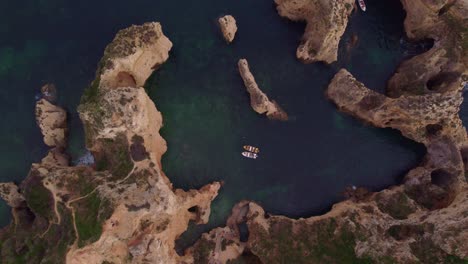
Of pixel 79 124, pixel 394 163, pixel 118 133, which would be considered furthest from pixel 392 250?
pixel 79 124

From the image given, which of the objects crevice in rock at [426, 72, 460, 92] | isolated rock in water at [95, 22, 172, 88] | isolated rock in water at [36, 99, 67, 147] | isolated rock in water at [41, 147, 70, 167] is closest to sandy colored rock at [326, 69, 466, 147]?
crevice in rock at [426, 72, 460, 92]

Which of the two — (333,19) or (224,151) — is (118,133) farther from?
(333,19)

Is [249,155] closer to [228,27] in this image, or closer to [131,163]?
[131,163]

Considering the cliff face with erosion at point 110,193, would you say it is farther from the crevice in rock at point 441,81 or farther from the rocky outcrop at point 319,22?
the crevice in rock at point 441,81

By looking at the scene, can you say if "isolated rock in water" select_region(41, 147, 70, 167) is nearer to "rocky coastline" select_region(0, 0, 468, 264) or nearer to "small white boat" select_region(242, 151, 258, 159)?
"rocky coastline" select_region(0, 0, 468, 264)

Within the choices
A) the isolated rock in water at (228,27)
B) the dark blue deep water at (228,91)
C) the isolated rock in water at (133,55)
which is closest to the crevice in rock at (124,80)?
the isolated rock in water at (133,55)
